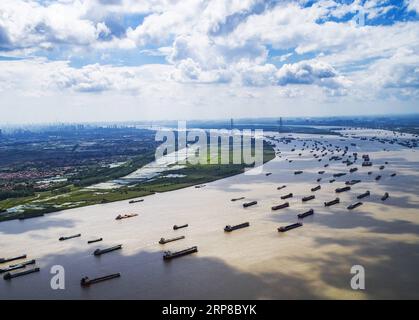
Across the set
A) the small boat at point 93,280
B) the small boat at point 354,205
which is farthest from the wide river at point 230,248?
the small boat at point 354,205

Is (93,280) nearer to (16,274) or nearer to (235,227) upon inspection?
(16,274)

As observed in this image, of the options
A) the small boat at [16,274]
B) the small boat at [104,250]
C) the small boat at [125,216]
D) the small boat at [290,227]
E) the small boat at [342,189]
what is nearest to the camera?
the small boat at [16,274]

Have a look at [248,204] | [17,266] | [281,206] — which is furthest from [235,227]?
[17,266]

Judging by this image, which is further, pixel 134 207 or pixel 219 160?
pixel 219 160

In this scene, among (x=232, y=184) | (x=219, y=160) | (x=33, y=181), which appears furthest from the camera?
(x=219, y=160)

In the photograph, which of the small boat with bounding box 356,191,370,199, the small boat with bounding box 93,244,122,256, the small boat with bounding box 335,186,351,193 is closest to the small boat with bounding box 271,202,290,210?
the small boat with bounding box 356,191,370,199

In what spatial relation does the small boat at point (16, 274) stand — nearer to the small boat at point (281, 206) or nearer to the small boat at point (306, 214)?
the small boat at point (306, 214)

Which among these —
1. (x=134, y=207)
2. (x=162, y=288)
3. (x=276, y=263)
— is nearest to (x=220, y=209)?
(x=134, y=207)

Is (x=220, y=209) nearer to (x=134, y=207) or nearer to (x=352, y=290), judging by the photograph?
(x=134, y=207)
